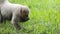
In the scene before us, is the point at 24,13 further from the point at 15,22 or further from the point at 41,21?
the point at 41,21

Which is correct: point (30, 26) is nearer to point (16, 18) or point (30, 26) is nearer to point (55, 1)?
point (16, 18)

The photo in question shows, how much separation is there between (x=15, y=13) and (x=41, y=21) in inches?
24.4

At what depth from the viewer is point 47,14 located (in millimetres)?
5984

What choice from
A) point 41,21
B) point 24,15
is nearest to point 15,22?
point 24,15

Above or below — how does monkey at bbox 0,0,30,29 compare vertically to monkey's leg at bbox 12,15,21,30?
above

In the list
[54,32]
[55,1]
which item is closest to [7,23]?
[54,32]

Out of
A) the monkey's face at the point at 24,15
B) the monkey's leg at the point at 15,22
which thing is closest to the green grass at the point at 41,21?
the monkey's leg at the point at 15,22

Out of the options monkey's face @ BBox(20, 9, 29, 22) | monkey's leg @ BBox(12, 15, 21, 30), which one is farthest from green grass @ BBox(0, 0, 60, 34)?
monkey's face @ BBox(20, 9, 29, 22)

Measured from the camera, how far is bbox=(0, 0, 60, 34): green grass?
5.41m

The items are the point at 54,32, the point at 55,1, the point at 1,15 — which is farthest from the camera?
the point at 55,1

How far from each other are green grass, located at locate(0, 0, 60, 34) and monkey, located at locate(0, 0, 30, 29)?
0.17 meters

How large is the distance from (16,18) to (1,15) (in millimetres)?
404

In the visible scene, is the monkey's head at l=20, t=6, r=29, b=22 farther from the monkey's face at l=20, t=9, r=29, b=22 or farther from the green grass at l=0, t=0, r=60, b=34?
the green grass at l=0, t=0, r=60, b=34

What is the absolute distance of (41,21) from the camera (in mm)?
5691
